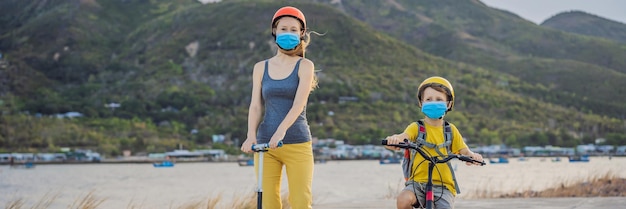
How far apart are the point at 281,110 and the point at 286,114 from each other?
0.13 feet

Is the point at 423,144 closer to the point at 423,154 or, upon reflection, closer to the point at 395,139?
the point at 423,154

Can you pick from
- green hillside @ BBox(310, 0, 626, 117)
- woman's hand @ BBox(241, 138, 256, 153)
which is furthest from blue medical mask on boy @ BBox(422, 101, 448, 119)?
green hillside @ BBox(310, 0, 626, 117)

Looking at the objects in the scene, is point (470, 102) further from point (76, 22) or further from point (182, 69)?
point (76, 22)

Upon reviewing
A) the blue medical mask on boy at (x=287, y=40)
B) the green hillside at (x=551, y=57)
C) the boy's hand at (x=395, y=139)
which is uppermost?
the green hillside at (x=551, y=57)

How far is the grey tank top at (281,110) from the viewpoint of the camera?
215 inches

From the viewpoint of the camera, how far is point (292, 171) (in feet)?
17.9

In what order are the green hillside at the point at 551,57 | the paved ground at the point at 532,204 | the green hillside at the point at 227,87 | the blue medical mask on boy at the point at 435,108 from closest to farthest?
the blue medical mask on boy at the point at 435,108 → the paved ground at the point at 532,204 → the green hillside at the point at 227,87 → the green hillside at the point at 551,57

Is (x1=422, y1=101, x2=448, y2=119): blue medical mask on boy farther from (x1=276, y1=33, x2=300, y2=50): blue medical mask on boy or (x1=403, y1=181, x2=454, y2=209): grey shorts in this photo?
(x1=276, y1=33, x2=300, y2=50): blue medical mask on boy

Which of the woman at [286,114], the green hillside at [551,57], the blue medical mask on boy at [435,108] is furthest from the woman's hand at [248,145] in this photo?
the green hillside at [551,57]

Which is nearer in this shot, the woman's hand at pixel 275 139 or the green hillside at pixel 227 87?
the woman's hand at pixel 275 139

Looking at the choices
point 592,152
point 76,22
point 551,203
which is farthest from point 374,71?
point 551,203

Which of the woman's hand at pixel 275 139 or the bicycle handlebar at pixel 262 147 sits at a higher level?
the woman's hand at pixel 275 139

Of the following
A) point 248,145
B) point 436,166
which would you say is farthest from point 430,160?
point 248,145

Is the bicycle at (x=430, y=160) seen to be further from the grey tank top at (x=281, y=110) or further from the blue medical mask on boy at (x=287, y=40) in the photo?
the blue medical mask on boy at (x=287, y=40)
